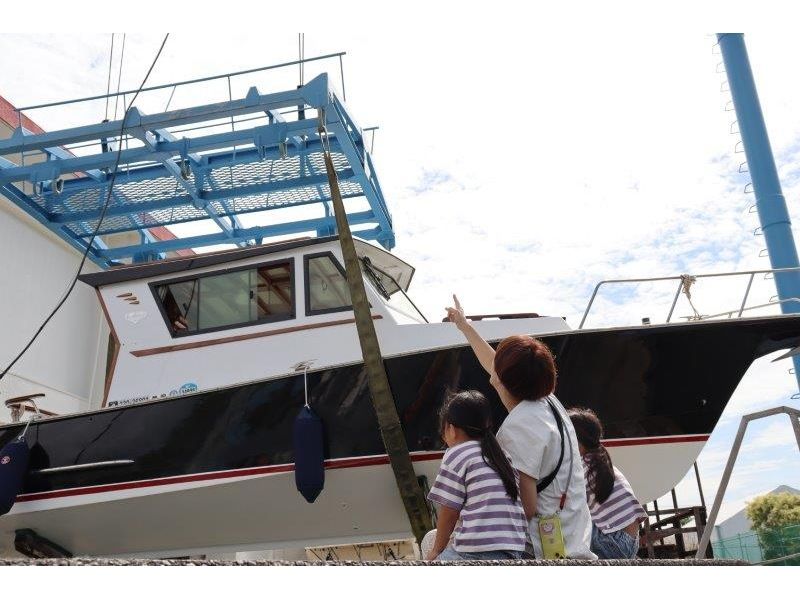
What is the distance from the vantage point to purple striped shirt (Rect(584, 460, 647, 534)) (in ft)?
10.2

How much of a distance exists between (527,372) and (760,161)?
14.7m

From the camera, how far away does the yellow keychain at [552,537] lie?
92.7 inches

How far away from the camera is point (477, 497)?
8.14ft

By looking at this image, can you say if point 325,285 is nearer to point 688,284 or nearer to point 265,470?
point 265,470

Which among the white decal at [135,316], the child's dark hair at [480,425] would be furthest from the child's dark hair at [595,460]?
the white decal at [135,316]

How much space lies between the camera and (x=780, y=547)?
27.2ft

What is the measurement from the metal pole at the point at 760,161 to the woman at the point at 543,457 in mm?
13090

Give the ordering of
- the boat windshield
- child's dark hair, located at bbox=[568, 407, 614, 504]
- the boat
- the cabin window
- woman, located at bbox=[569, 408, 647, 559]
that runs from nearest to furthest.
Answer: woman, located at bbox=[569, 408, 647, 559], child's dark hair, located at bbox=[568, 407, 614, 504], the boat, the cabin window, the boat windshield

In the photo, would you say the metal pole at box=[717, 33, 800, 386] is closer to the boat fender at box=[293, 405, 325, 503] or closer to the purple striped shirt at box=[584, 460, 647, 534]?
the boat fender at box=[293, 405, 325, 503]

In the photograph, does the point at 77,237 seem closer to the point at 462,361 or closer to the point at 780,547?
the point at 462,361

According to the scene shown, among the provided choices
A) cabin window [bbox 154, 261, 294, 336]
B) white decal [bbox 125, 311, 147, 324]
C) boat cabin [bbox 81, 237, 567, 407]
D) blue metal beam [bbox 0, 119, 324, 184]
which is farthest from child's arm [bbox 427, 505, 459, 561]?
→ blue metal beam [bbox 0, 119, 324, 184]

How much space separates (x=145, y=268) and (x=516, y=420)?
15.4 ft

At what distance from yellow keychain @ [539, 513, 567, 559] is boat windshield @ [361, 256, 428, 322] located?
3774mm
